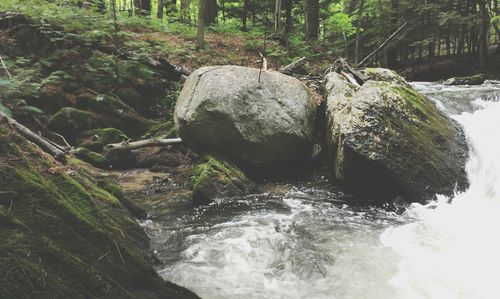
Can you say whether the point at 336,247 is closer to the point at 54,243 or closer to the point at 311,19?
the point at 54,243

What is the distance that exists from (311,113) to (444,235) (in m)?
4.05

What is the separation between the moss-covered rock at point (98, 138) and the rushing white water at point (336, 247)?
4.15 m

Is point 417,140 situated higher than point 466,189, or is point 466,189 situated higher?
point 417,140

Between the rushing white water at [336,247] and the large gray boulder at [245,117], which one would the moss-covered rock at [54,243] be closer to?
the rushing white water at [336,247]

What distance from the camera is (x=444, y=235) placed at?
5.34 m

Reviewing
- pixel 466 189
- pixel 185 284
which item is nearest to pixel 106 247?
pixel 185 284

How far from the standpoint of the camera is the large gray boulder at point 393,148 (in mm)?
6461

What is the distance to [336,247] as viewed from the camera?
502 centimetres

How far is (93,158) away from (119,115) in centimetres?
217

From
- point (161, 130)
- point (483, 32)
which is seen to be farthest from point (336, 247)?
point (483, 32)

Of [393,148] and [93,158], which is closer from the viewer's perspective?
[393,148]

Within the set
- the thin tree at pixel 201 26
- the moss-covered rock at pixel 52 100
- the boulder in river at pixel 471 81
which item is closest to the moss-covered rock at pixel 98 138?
the moss-covered rock at pixel 52 100

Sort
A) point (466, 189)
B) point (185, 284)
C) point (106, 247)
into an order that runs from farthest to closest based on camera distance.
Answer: point (466, 189), point (185, 284), point (106, 247)

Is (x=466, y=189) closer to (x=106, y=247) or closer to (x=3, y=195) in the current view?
(x=106, y=247)
